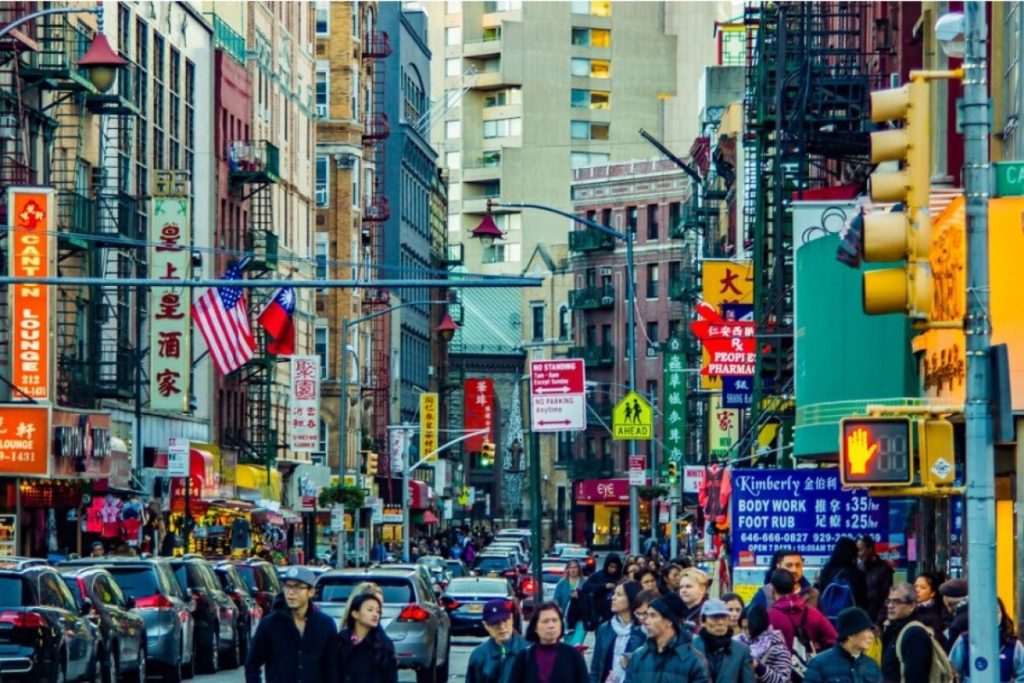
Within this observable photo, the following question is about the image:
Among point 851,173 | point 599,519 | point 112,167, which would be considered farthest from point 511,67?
point 851,173

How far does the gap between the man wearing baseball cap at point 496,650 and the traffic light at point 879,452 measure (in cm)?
230

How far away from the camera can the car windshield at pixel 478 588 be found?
152ft

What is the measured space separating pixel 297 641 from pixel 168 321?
1741 inches

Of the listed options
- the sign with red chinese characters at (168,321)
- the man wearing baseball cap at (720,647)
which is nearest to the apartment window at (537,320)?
the sign with red chinese characters at (168,321)

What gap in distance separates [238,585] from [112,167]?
24335mm

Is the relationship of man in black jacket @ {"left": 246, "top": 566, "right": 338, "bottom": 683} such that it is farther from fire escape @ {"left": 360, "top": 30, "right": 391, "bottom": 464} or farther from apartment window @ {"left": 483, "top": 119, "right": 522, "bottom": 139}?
apartment window @ {"left": 483, "top": 119, "right": 522, "bottom": 139}

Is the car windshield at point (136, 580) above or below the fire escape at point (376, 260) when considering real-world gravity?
below

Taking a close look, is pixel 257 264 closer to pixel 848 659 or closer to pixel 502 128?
pixel 848 659

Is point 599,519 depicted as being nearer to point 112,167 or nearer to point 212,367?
point 212,367

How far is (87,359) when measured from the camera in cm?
5784

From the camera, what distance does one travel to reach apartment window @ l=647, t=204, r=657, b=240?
404 feet

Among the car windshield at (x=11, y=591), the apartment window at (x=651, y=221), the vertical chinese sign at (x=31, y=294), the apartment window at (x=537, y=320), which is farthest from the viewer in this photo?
the apartment window at (x=537, y=320)

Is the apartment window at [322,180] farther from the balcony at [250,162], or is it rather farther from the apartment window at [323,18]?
the balcony at [250,162]

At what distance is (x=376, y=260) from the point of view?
363ft
